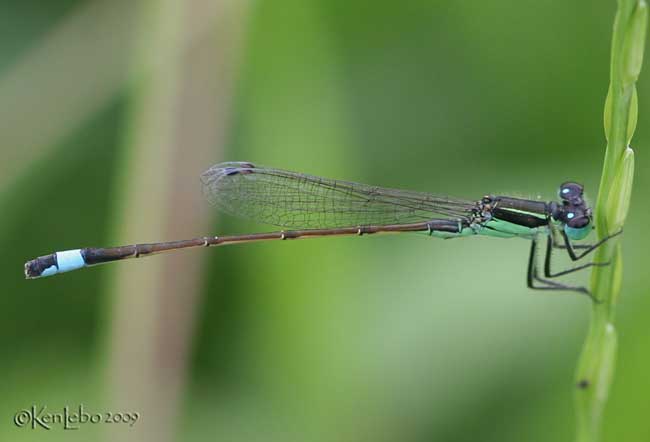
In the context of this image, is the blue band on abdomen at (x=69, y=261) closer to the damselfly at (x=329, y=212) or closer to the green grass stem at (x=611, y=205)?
the damselfly at (x=329, y=212)

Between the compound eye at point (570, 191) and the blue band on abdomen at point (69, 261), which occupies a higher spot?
the compound eye at point (570, 191)

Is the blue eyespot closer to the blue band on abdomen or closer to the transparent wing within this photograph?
the transparent wing

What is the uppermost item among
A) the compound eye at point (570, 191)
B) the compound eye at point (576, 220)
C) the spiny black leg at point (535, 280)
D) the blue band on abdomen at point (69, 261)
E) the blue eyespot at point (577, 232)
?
the compound eye at point (570, 191)

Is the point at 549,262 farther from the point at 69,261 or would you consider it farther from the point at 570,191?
the point at 69,261

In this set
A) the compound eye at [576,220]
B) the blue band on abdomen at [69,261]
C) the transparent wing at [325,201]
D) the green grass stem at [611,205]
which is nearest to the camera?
the green grass stem at [611,205]

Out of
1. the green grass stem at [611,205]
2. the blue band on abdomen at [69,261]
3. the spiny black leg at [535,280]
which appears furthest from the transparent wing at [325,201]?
the green grass stem at [611,205]

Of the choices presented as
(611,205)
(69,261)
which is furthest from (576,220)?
(69,261)

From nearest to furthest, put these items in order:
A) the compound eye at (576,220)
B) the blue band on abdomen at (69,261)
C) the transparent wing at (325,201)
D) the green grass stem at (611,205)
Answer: the green grass stem at (611,205) → the compound eye at (576,220) → the blue band on abdomen at (69,261) → the transparent wing at (325,201)
